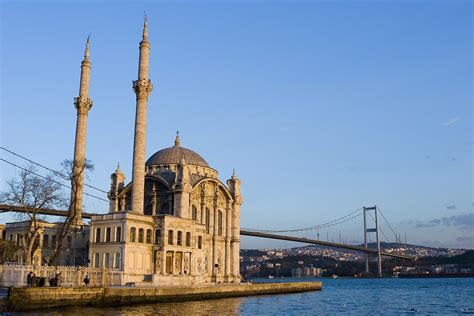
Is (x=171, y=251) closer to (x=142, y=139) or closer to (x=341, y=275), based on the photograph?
(x=142, y=139)

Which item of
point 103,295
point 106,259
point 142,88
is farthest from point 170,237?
point 103,295

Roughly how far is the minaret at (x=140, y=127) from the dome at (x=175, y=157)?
39.5 feet

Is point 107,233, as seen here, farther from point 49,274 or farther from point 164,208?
point 164,208

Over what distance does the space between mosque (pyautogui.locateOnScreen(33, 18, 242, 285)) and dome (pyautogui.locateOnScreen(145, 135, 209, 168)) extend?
0.36 ft

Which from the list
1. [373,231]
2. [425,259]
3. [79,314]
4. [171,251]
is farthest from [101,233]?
[425,259]

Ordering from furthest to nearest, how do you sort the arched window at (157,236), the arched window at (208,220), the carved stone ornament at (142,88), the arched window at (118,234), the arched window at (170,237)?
1. the arched window at (208,220)
2. the carved stone ornament at (142,88)
3. the arched window at (170,237)
4. the arched window at (157,236)
5. the arched window at (118,234)

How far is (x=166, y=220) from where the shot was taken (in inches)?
1866

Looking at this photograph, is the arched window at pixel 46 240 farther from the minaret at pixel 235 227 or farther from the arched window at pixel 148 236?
the minaret at pixel 235 227

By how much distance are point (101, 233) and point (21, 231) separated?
11.0 metres

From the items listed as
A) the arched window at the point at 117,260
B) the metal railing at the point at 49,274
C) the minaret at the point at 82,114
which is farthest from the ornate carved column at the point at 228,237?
the metal railing at the point at 49,274

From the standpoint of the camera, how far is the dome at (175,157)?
61.3 m

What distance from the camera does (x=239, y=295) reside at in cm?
4731

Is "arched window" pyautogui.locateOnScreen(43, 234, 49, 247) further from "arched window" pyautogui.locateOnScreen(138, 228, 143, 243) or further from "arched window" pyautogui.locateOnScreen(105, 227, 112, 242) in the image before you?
"arched window" pyautogui.locateOnScreen(138, 228, 143, 243)

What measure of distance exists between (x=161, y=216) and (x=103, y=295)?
15858 millimetres
